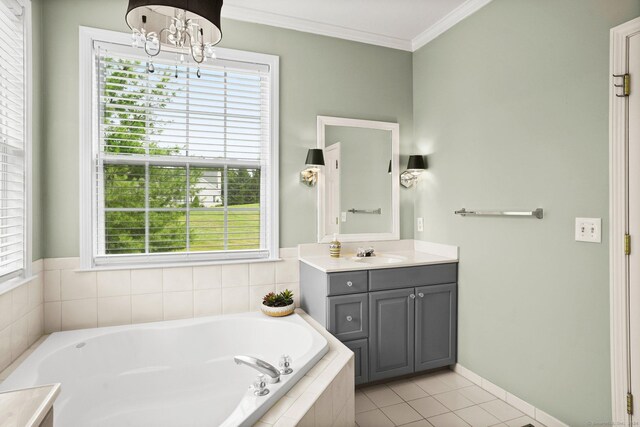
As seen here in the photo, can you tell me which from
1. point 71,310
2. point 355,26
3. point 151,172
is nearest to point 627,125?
point 355,26

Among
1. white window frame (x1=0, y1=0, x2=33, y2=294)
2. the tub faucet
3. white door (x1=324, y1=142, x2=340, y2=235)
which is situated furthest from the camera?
white door (x1=324, y1=142, x2=340, y2=235)

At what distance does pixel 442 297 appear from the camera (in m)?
2.72

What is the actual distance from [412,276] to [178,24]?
203 cm

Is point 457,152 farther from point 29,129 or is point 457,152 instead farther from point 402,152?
point 29,129

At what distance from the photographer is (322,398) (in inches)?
64.4

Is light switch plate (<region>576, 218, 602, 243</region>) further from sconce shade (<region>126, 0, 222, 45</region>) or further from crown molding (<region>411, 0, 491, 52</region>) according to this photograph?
sconce shade (<region>126, 0, 222, 45</region>)

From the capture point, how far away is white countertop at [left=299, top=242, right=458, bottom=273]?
8.19 ft

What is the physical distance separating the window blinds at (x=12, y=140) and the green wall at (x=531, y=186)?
272cm

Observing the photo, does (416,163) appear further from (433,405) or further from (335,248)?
(433,405)

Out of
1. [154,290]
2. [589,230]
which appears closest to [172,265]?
[154,290]

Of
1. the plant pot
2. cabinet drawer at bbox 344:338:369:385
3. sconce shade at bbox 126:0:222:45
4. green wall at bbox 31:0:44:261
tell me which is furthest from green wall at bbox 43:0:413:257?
sconce shade at bbox 126:0:222:45

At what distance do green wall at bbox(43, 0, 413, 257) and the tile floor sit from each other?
46.4 inches

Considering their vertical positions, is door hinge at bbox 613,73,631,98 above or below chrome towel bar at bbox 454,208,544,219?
above

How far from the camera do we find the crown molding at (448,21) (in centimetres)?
256
